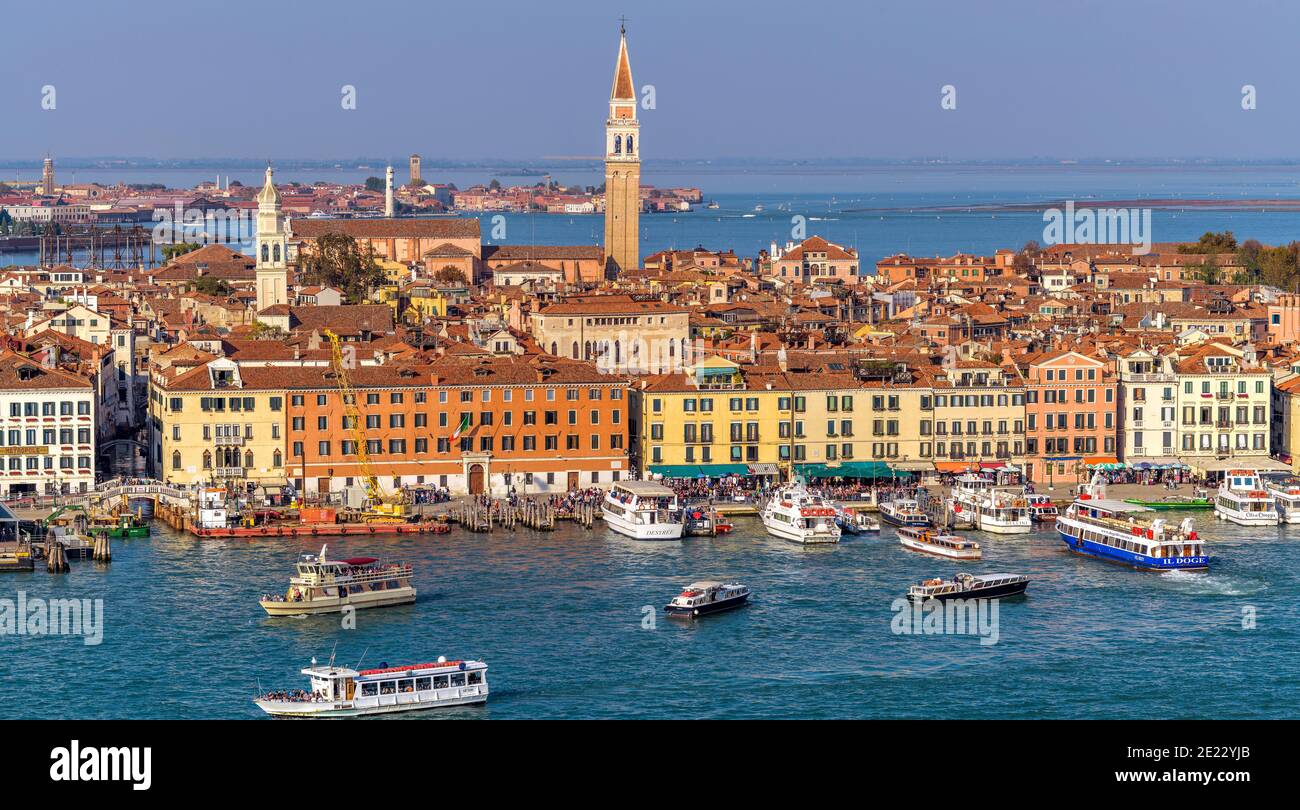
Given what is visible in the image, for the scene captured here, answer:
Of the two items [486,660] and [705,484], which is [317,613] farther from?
[705,484]

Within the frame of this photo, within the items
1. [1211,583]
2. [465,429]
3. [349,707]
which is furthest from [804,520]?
[349,707]

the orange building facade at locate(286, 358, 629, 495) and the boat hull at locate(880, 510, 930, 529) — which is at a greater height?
the orange building facade at locate(286, 358, 629, 495)

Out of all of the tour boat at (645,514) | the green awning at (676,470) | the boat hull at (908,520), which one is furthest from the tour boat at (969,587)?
the green awning at (676,470)

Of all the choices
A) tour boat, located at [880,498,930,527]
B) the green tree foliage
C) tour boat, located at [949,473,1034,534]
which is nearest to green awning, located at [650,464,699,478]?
tour boat, located at [880,498,930,527]

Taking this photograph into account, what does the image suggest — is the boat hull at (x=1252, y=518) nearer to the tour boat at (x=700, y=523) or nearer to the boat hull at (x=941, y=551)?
the boat hull at (x=941, y=551)

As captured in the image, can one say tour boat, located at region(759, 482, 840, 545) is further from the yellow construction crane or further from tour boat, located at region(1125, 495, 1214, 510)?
the yellow construction crane
